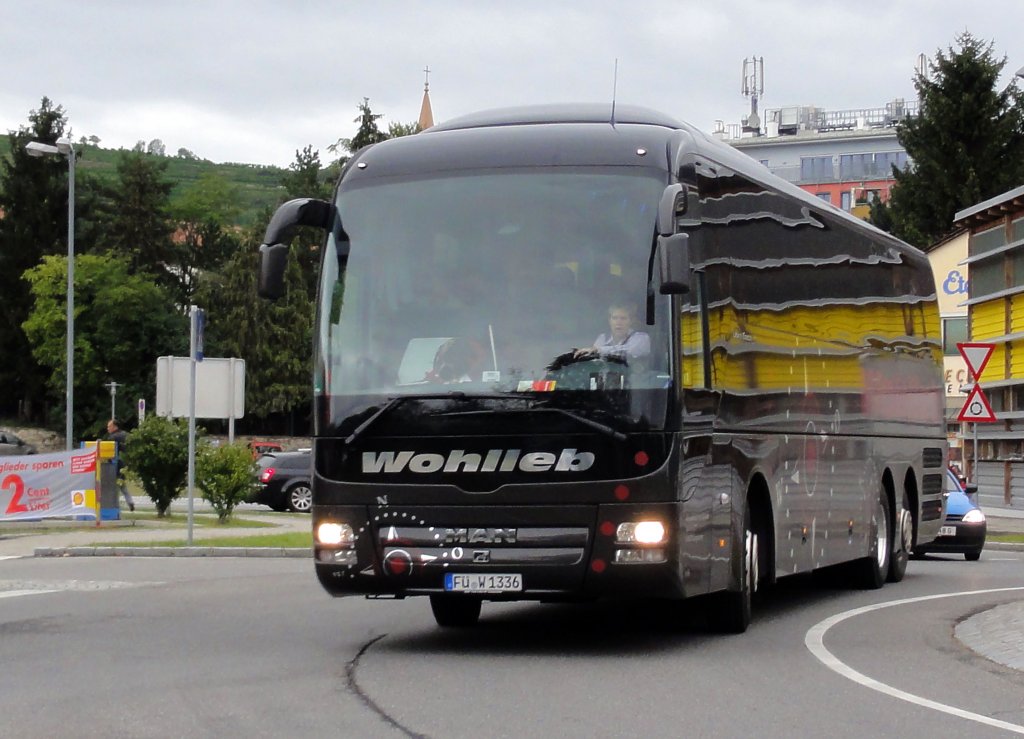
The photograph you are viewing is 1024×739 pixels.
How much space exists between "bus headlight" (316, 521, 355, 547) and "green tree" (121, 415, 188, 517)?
20.7 metres

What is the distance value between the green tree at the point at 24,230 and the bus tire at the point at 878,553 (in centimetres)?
9162

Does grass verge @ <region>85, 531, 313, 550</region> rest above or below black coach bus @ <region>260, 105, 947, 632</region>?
below

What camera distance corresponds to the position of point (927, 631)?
13.6 metres

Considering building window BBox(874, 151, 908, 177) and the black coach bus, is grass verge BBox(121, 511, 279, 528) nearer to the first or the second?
the black coach bus

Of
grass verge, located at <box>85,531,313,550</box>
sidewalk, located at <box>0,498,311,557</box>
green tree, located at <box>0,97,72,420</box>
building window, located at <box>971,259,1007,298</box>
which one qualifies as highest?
green tree, located at <box>0,97,72,420</box>

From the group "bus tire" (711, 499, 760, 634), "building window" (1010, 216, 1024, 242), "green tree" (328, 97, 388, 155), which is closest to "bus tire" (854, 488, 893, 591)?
"bus tire" (711, 499, 760, 634)

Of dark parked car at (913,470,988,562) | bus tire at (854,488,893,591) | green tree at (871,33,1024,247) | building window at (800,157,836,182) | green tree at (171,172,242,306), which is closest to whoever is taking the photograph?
bus tire at (854,488,893,591)

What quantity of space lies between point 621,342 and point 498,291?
873mm

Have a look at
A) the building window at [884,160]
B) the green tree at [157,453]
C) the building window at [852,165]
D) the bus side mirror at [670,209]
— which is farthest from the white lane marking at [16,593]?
the building window at [852,165]

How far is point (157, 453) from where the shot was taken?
31.9m

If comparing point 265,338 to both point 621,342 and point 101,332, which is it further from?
point 621,342

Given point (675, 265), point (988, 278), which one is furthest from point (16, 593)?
point (988, 278)

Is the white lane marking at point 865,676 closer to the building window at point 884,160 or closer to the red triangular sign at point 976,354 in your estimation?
the red triangular sign at point 976,354

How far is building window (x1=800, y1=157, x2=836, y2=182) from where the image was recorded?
434ft
